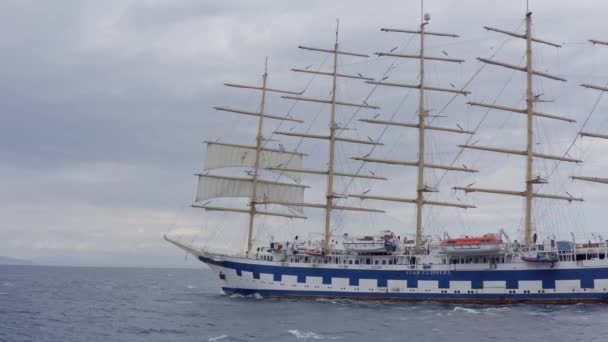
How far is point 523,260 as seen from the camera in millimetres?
41688

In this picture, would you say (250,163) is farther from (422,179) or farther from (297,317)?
(297,317)

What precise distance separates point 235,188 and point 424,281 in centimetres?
1835

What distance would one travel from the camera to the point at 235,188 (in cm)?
5369

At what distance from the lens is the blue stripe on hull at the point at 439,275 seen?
4034cm

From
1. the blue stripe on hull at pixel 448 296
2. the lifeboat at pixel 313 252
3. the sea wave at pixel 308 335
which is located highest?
the lifeboat at pixel 313 252

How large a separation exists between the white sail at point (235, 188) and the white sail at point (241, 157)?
3.84 ft

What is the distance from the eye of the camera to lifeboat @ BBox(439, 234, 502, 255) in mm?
41562

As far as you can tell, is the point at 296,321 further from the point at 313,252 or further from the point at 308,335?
the point at 313,252

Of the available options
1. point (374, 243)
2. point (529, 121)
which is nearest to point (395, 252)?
point (374, 243)

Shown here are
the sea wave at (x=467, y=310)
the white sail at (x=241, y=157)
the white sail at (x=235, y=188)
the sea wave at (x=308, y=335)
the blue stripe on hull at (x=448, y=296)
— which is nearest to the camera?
the sea wave at (x=308, y=335)

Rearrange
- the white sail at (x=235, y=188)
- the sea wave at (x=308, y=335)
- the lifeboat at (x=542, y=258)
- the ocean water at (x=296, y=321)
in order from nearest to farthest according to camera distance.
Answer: the sea wave at (x=308, y=335)
the ocean water at (x=296, y=321)
the lifeboat at (x=542, y=258)
the white sail at (x=235, y=188)

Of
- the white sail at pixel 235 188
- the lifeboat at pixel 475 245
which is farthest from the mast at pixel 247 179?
the lifeboat at pixel 475 245

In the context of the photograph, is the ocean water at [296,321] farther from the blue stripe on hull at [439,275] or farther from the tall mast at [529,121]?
the tall mast at [529,121]

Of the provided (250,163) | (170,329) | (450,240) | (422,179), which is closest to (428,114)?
(422,179)
